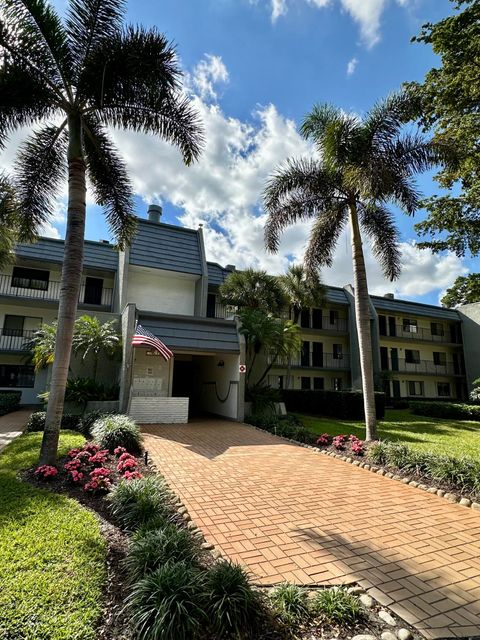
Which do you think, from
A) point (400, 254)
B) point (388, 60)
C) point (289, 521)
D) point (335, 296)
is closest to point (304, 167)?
point (388, 60)

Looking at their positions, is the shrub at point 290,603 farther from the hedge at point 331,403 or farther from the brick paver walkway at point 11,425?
the hedge at point 331,403

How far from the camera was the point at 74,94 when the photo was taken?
788 centimetres

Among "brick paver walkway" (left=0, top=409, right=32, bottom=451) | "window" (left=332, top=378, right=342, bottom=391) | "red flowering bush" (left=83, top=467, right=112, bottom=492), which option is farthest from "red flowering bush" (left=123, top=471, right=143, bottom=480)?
"window" (left=332, top=378, right=342, bottom=391)

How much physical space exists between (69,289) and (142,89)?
5101 mm

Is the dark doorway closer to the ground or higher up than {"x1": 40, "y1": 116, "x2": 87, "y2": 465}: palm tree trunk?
higher up

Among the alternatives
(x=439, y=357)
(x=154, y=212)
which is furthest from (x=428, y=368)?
(x=154, y=212)

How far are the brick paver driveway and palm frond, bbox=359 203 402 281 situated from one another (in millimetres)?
7489

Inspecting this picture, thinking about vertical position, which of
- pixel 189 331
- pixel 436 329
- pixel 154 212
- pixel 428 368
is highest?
pixel 154 212

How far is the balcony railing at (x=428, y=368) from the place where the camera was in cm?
2864

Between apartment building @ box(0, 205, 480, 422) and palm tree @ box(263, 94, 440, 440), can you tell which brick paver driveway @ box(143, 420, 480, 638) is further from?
apartment building @ box(0, 205, 480, 422)

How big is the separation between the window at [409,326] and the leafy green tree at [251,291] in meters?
16.5

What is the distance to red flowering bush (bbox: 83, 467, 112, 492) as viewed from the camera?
562cm

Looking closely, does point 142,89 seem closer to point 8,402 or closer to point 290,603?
point 290,603

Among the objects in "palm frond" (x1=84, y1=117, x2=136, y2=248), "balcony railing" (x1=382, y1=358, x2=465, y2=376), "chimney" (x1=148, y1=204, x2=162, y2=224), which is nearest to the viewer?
"palm frond" (x1=84, y1=117, x2=136, y2=248)
